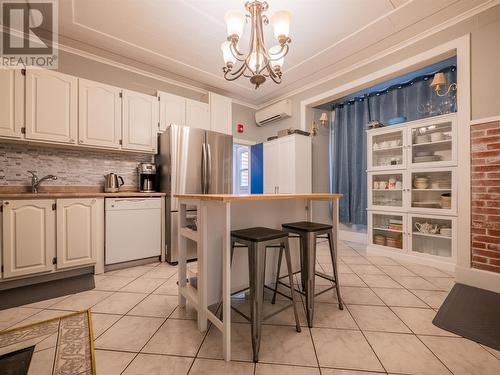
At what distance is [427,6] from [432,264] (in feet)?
9.27

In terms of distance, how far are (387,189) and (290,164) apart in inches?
58.1

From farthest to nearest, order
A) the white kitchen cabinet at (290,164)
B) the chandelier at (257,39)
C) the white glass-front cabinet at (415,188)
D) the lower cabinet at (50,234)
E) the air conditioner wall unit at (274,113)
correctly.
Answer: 1. the air conditioner wall unit at (274,113)
2. the white kitchen cabinet at (290,164)
3. the white glass-front cabinet at (415,188)
4. the lower cabinet at (50,234)
5. the chandelier at (257,39)

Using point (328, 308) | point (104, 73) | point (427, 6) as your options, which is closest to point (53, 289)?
point (328, 308)

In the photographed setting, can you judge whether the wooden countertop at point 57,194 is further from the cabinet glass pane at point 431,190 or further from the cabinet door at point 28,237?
the cabinet glass pane at point 431,190

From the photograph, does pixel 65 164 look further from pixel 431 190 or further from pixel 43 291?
pixel 431 190

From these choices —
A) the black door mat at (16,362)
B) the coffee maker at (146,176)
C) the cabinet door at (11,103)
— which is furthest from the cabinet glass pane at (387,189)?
the cabinet door at (11,103)

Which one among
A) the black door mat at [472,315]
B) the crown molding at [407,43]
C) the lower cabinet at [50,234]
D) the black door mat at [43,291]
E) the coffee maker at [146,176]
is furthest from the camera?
the coffee maker at [146,176]

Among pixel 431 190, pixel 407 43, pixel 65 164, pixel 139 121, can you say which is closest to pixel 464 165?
pixel 431 190


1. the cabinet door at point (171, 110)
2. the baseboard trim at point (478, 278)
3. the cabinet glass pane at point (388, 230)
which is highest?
the cabinet door at point (171, 110)

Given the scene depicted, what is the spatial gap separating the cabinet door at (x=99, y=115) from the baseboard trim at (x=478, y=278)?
4135mm

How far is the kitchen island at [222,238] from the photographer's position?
130cm

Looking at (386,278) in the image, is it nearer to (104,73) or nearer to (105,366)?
(105,366)

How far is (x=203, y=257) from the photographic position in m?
1.47

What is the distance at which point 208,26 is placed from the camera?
2.59 metres
